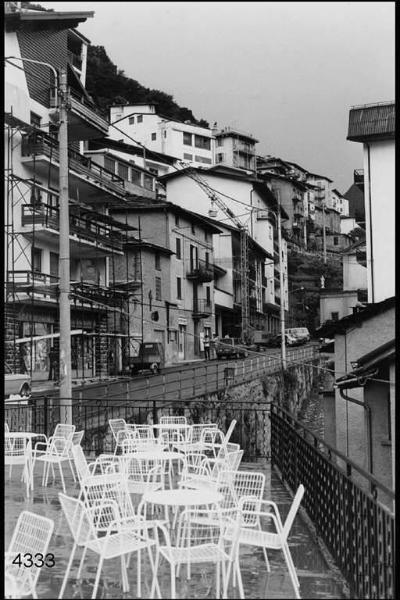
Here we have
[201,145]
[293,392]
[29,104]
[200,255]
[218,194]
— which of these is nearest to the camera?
[29,104]

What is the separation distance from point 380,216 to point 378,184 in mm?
964

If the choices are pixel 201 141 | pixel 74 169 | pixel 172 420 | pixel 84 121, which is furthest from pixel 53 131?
pixel 201 141

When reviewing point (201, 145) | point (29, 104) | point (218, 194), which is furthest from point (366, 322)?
→ point (201, 145)

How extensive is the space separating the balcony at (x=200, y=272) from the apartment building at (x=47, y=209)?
31.9ft

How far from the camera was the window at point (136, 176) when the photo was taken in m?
55.7

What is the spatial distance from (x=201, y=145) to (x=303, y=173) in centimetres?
3879

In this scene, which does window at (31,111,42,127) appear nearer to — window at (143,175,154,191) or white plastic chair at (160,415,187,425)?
white plastic chair at (160,415,187,425)

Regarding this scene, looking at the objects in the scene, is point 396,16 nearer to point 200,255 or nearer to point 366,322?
point 366,322

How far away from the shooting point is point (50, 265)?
30891 millimetres

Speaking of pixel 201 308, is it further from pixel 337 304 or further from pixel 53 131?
pixel 337 304

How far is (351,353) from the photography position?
49.2 feet

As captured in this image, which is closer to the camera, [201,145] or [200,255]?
[200,255]

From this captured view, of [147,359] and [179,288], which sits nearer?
[147,359]

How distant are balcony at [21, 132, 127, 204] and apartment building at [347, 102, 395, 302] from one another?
47.1 feet
